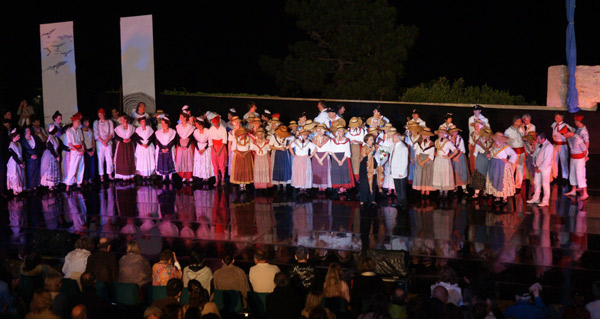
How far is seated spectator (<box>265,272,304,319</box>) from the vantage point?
6055 mm

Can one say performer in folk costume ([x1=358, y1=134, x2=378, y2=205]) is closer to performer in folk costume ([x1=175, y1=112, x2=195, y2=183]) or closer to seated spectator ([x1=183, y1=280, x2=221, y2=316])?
performer in folk costume ([x1=175, y1=112, x2=195, y2=183])

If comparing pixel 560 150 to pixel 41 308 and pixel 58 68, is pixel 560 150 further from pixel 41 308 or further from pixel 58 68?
pixel 58 68

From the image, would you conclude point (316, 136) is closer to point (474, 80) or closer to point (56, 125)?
point (56, 125)

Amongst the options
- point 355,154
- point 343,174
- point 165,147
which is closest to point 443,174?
point 355,154

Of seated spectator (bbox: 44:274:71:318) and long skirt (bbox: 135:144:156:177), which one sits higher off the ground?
long skirt (bbox: 135:144:156:177)

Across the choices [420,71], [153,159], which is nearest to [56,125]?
[153,159]

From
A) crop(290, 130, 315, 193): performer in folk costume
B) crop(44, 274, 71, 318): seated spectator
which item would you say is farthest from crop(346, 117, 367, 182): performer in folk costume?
crop(44, 274, 71, 318): seated spectator

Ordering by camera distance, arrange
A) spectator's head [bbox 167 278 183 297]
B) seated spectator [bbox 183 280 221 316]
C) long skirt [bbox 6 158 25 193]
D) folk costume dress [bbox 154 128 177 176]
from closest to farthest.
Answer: seated spectator [bbox 183 280 221 316]
spectator's head [bbox 167 278 183 297]
long skirt [bbox 6 158 25 193]
folk costume dress [bbox 154 128 177 176]

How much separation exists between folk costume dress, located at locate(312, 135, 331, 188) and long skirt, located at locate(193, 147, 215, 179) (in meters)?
2.36

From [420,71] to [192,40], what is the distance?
24.5 feet

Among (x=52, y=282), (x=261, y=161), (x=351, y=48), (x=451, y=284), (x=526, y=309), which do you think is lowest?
(x=526, y=309)

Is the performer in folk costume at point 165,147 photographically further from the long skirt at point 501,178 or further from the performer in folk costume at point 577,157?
the performer in folk costume at point 577,157

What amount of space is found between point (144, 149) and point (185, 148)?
879mm

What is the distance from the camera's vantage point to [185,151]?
548 inches
